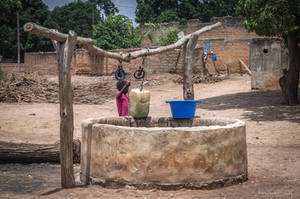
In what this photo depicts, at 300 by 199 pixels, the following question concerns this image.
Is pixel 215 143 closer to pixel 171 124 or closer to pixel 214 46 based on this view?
pixel 171 124

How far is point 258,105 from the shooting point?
11602 millimetres

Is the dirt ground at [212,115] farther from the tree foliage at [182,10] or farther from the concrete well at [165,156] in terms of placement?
the tree foliage at [182,10]

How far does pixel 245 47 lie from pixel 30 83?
1050 centimetres

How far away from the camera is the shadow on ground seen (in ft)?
32.8

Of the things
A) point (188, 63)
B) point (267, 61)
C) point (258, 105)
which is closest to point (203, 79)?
point (267, 61)

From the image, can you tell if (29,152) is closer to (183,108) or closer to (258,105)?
(183,108)

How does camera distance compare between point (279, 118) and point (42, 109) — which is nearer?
point (279, 118)

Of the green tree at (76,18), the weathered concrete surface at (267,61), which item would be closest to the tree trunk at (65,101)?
the weathered concrete surface at (267,61)

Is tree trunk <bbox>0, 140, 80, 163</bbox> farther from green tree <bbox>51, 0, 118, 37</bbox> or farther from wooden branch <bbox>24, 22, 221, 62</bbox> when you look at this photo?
green tree <bbox>51, 0, 118, 37</bbox>

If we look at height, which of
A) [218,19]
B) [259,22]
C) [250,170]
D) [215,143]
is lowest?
[250,170]

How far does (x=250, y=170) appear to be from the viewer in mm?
5695

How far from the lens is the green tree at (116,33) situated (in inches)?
990

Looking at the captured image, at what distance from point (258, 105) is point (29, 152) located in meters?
7.34

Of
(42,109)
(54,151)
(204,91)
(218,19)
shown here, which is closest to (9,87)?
(42,109)
